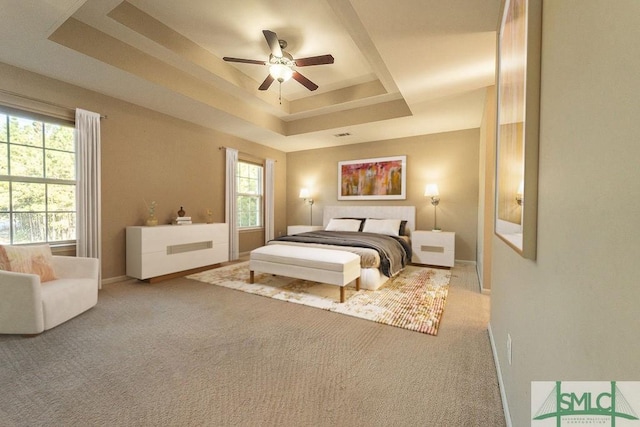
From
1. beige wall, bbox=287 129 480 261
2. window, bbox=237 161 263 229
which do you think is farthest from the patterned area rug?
window, bbox=237 161 263 229

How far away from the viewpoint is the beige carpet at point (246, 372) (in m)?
1.31

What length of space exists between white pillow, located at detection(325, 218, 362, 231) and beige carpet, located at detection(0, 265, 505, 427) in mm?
2760

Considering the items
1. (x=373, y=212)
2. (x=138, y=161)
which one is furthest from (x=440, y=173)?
(x=138, y=161)

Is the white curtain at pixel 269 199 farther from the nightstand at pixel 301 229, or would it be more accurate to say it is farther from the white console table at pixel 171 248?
the white console table at pixel 171 248

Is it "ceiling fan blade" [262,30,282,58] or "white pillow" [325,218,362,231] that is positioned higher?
"ceiling fan blade" [262,30,282,58]

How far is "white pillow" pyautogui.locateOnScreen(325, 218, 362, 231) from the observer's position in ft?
16.8

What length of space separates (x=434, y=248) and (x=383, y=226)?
3.14 feet

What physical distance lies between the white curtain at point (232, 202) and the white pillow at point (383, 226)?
257 centimetres

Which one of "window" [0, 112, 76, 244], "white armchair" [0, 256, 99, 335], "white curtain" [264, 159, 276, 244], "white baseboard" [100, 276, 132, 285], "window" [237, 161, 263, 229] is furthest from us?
"white curtain" [264, 159, 276, 244]

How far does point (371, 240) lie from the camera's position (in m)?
3.73

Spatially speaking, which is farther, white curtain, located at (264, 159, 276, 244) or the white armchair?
white curtain, located at (264, 159, 276, 244)

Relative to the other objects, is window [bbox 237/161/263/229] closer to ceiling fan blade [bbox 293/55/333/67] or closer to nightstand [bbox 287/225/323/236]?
nightstand [bbox 287/225/323/236]

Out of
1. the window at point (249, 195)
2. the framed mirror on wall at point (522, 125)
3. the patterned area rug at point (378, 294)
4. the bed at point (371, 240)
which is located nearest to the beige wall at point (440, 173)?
the bed at point (371, 240)

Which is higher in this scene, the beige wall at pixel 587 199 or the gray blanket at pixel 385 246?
the beige wall at pixel 587 199
